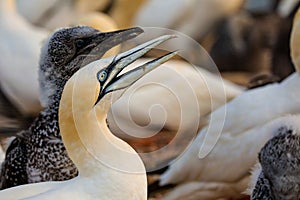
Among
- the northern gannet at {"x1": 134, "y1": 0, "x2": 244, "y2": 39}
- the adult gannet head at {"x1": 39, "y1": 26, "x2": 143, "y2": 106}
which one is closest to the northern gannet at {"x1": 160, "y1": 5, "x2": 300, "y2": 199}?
the adult gannet head at {"x1": 39, "y1": 26, "x2": 143, "y2": 106}

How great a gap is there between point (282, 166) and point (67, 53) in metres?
1.17

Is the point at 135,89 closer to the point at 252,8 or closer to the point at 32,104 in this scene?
the point at 32,104

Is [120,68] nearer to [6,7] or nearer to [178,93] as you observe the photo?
[178,93]

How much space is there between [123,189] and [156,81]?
111 inches

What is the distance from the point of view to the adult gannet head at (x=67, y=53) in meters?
4.38

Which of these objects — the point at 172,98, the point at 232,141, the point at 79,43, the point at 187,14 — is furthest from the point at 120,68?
the point at 187,14

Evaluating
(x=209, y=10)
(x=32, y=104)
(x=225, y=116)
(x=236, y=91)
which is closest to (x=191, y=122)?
(x=225, y=116)

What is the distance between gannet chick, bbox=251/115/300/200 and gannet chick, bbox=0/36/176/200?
48cm

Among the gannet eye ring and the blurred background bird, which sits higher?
the gannet eye ring

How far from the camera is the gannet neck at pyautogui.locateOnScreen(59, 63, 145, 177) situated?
3.66 m

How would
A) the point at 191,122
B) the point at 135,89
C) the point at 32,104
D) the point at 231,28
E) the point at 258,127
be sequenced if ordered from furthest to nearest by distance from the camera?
1. the point at 231,28
2. the point at 32,104
3. the point at 135,89
4. the point at 191,122
5. the point at 258,127

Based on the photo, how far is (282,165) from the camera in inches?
148

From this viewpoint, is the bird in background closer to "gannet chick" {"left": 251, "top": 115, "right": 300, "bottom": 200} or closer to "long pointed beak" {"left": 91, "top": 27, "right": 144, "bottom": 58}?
"long pointed beak" {"left": 91, "top": 27, "right": 144, "bottom": 58}

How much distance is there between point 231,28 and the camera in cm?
1062
